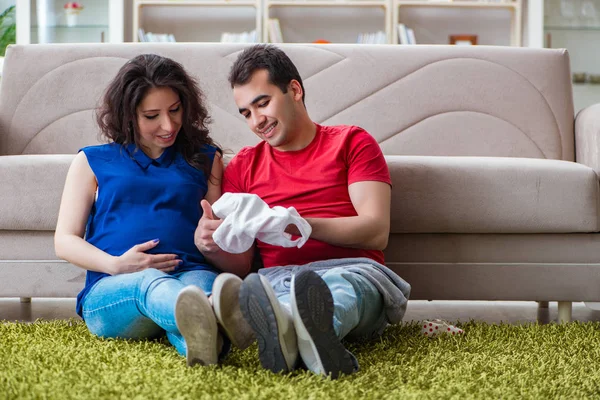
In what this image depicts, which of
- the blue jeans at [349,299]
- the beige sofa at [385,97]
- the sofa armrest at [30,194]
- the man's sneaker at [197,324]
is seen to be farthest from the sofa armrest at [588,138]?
the sofa armrest at [30,194]

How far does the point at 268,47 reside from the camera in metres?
1.54

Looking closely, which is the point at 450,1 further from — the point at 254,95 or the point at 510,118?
the point at 254,95

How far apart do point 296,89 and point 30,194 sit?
2.27ft

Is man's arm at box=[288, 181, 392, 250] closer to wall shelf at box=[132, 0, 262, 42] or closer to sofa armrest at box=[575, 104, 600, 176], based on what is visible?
sofa armrest at box=[575, 104, 600, 176]

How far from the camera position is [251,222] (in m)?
1.24

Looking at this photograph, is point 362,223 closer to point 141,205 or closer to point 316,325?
point 316,325

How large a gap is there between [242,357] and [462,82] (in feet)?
4.53

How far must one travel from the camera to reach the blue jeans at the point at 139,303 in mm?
1172

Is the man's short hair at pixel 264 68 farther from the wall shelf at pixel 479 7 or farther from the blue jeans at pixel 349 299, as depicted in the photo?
the wall shelf at pixel 479 7

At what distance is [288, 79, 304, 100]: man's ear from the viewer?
149 cm

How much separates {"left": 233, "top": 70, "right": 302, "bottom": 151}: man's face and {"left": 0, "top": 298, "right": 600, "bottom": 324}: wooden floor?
2.35ft

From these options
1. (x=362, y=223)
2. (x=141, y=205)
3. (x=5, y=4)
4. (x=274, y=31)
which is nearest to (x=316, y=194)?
(x=362, y=223)

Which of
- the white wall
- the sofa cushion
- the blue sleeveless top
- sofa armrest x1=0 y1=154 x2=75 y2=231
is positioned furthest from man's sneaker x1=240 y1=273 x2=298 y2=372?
the white wall

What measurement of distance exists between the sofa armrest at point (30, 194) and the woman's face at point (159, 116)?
1.04 ft
